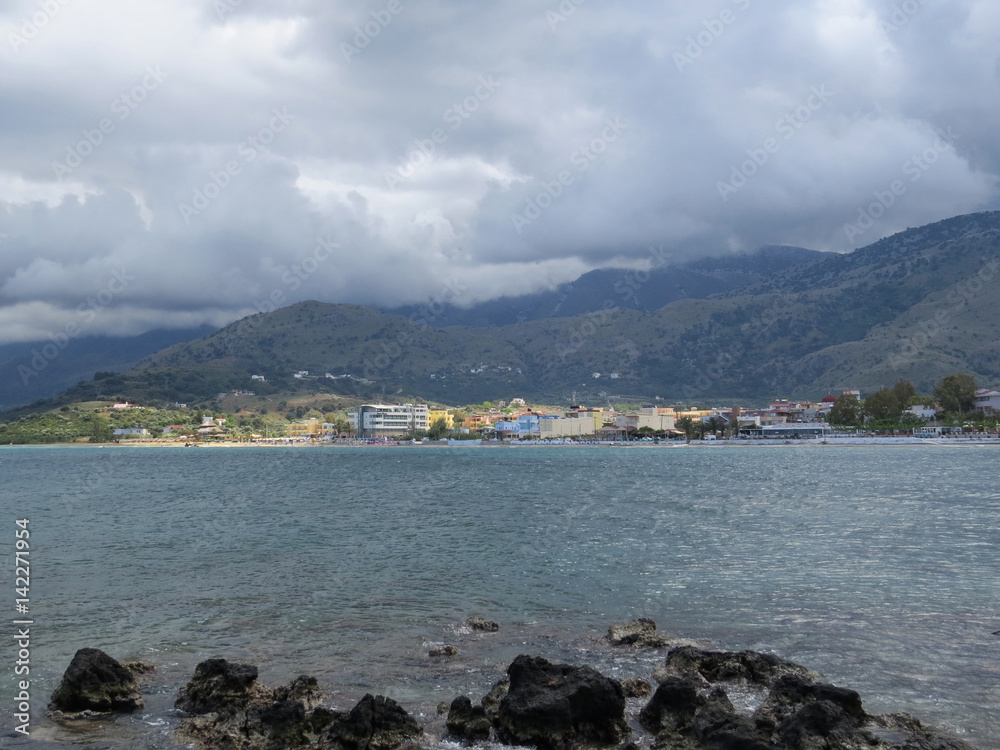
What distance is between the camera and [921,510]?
47.0 metres

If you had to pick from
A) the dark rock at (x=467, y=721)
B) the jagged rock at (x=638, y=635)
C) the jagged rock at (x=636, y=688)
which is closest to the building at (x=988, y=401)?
the jagged rock at (x=638, y=635)

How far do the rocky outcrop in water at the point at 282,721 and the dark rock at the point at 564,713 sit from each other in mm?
1780

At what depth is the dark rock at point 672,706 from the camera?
13.7 m

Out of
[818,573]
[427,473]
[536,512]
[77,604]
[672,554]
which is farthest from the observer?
[427,473]

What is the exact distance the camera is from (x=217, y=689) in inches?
584

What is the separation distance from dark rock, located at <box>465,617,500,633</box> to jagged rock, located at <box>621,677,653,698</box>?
563 cm

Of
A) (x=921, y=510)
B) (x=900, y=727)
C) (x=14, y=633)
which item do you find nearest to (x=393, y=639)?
(x=14, y=633)

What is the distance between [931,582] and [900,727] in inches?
565

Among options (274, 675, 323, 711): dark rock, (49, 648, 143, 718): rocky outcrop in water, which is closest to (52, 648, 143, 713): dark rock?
(49, 648, 143, 718): rocky outcrop in water

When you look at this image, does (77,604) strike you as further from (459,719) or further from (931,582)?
(931,582)

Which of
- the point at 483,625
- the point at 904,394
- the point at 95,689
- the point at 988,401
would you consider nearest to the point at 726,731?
the point at 483,625

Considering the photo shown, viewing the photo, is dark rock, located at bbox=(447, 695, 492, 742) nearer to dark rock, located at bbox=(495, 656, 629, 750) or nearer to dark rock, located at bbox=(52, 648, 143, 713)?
dark rock, located at bbox=(495, 656, 629, 750)

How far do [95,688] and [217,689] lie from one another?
2.48 meters

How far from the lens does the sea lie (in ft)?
54.1
